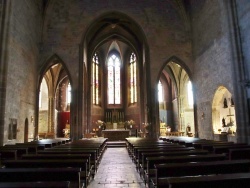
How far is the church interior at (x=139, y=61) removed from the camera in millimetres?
11930

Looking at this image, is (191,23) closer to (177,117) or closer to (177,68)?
(177,68)

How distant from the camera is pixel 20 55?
46.6 ft

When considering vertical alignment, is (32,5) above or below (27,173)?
above

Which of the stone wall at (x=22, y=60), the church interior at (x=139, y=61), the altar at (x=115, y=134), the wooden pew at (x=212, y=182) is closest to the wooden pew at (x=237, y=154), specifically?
the church interior at (x=139, y=61)

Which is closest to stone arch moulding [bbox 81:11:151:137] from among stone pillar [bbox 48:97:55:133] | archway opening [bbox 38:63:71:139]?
archway opening [bbox 38:63:71:139]

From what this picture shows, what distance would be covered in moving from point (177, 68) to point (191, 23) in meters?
8.24

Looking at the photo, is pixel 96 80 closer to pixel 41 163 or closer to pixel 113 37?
pixel 113 37

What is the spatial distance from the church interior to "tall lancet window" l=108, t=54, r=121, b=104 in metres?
2.52

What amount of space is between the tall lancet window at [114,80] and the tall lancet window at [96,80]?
1.65m

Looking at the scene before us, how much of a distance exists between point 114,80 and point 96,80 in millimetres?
2695

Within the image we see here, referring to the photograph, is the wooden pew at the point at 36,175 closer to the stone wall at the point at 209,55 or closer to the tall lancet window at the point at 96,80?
the stone wall at the point at 209,55

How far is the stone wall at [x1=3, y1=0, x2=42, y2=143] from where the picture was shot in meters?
12.5

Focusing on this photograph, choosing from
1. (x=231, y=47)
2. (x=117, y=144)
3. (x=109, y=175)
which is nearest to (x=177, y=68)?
(x=117, y=144)

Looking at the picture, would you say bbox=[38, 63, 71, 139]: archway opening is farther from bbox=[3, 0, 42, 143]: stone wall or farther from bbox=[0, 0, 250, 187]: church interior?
bbox=[3, 0, 42, 143]: stone wall
